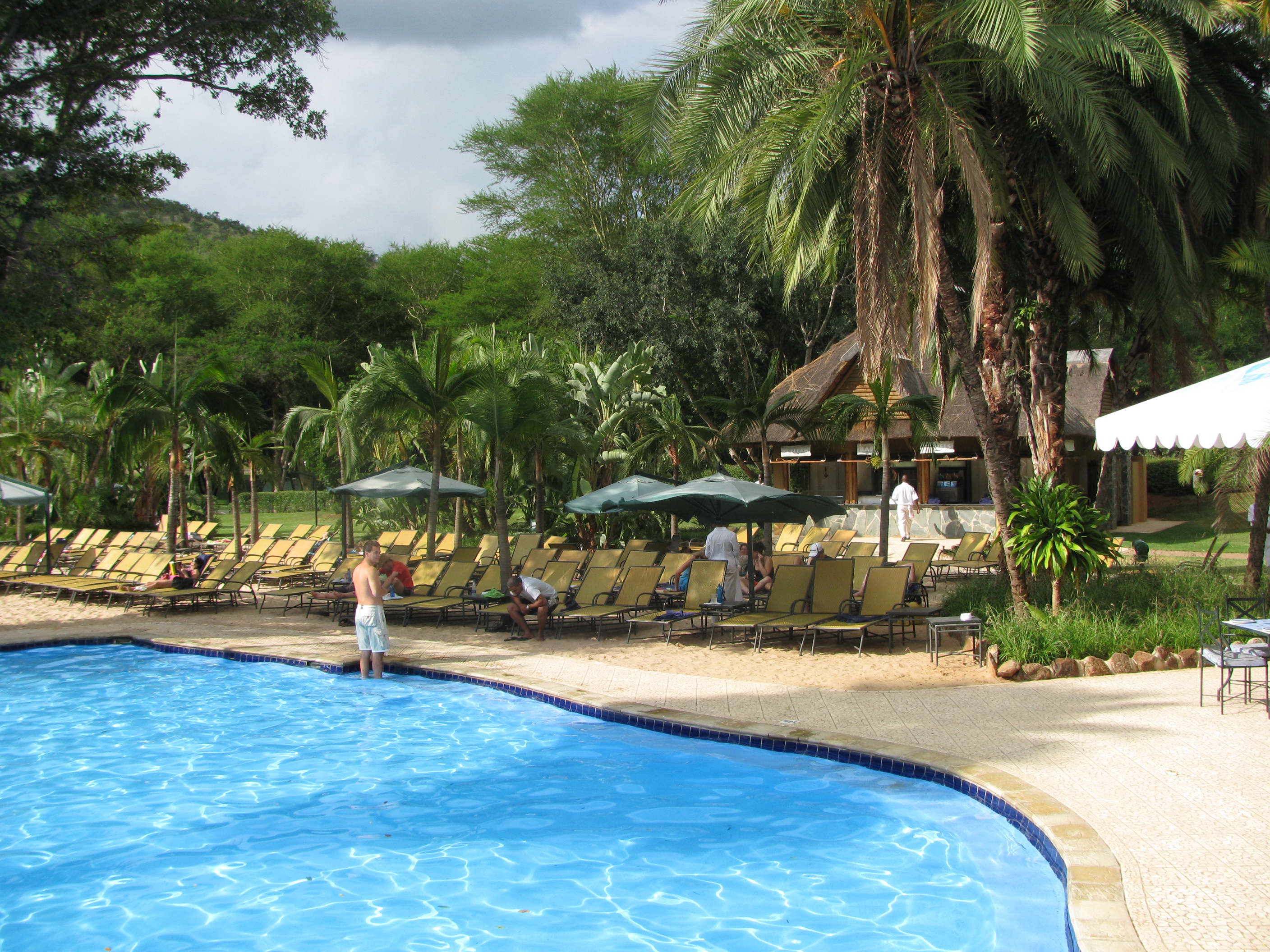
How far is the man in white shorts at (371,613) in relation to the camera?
10227mm

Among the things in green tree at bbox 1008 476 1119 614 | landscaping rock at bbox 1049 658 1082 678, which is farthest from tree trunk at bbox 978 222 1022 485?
landscaping rock at bbox 1049 658 1082 678

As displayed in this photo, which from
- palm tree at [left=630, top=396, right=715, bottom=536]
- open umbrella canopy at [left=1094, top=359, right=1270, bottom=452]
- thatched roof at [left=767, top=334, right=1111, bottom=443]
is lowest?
open umbrella canopy at [left=1094, top=359, right=1270, bottom=452]

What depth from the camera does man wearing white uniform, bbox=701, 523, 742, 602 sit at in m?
12.4

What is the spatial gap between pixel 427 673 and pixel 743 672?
10.7ft

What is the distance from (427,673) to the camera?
10.5 meters

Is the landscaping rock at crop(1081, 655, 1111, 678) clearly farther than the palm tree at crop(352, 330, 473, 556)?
No

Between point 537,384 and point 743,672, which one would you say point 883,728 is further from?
point 537,384

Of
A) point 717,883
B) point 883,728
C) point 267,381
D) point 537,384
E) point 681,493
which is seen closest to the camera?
point 717,883

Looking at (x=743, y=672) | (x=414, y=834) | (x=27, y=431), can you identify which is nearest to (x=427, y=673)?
(x=743, y=672)

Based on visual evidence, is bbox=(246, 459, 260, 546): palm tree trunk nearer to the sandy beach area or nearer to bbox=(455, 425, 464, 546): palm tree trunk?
bbox=(455, 425, 464, 546): palm tree trunk

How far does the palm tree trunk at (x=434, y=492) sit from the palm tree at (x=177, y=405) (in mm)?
3997

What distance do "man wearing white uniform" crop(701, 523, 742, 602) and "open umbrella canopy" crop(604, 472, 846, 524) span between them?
0.28 meters

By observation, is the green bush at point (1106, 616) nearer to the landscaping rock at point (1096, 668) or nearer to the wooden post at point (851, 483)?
the landscaping rock at point (1096, 668)

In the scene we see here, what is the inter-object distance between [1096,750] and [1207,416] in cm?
262
